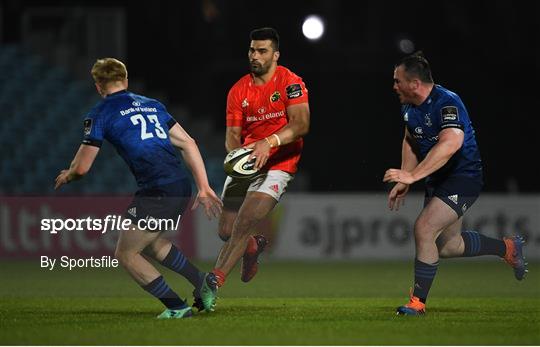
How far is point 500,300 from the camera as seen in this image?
35.2ft

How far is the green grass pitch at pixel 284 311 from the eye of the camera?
291 inches

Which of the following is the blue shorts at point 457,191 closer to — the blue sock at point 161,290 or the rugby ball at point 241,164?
the rugby ball at point 241,164

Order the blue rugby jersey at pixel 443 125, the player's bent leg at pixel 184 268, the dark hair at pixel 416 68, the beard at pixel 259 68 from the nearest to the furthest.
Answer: the player's bent leg at pixel 184 268 < the blue rugby jersey at pixel 443 125 < the dark hair at pixel 416 68 < the beard at pixel 259 68

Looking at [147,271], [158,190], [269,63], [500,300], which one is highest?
[269,63]

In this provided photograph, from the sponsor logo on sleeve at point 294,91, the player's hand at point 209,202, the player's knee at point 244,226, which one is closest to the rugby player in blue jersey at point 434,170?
the sponsor logo on sleeve at point 294,91

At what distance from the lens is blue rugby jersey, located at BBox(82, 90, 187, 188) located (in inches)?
325

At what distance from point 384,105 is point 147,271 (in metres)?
15.0

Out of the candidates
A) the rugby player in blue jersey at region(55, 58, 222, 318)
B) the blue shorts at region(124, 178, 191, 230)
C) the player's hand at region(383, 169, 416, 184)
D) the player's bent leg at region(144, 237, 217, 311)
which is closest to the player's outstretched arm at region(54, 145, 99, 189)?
the rugby player in blue jersey at region(55, 58, 222, 318)

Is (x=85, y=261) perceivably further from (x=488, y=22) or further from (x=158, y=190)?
(x=488, y=22)

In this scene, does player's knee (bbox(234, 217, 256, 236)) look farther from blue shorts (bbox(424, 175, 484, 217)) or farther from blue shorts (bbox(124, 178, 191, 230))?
blue shorts (bbox(424, 175, 484, 217))

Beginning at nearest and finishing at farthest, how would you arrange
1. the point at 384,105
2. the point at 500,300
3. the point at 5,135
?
the point at 500,300, the point at 5,135, the point at 384,105

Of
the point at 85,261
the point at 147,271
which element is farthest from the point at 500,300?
the point at 85,261

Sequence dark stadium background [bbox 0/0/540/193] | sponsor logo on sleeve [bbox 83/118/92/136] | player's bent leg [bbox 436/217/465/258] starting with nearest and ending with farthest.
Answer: sponsor logo on sleeve [bbox 83/118/92/136]
player's bent leg [bbox 436/217/465/258]
dark stadium background [bbox 0/0/540/193]

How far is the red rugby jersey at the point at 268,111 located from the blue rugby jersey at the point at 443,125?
1.04 meters
